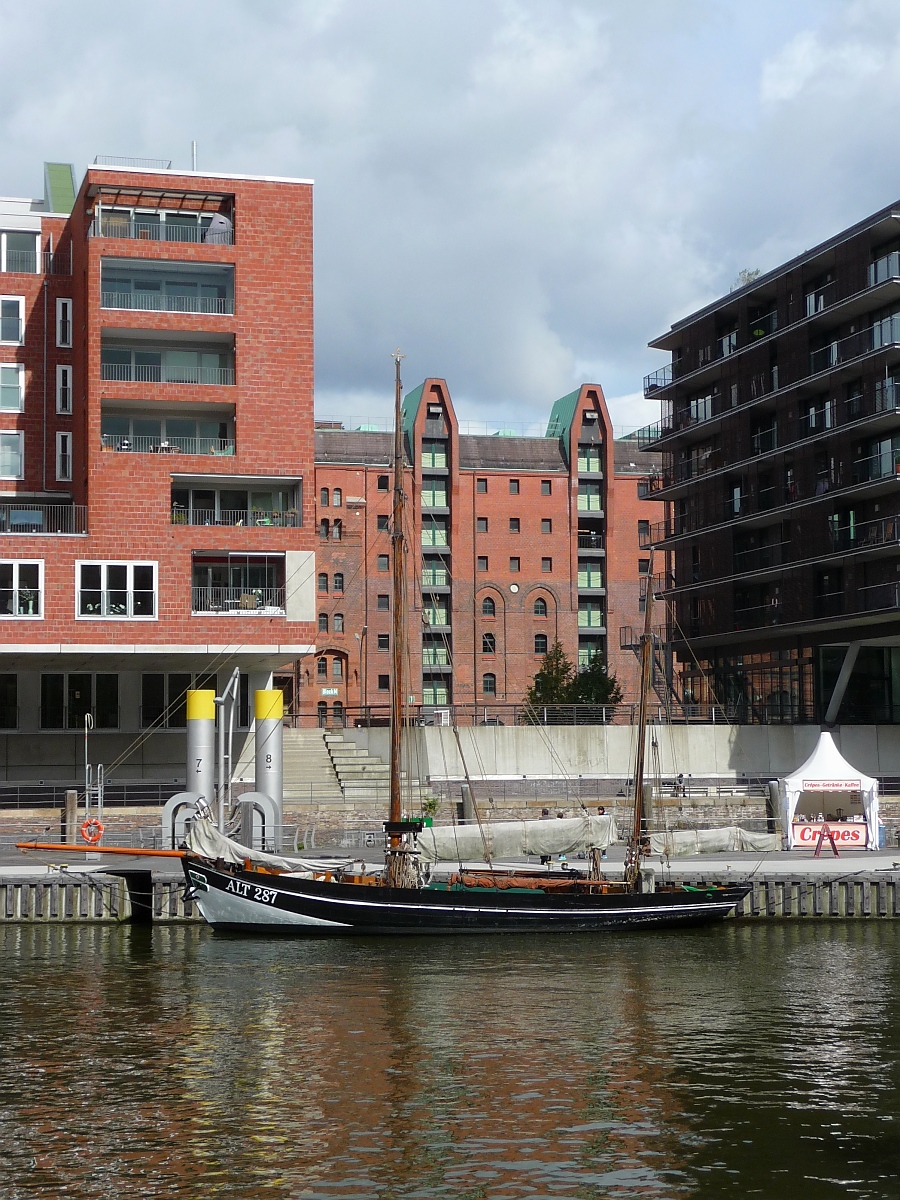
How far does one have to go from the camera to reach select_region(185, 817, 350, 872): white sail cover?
4391 cm

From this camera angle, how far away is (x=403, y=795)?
6397 cm

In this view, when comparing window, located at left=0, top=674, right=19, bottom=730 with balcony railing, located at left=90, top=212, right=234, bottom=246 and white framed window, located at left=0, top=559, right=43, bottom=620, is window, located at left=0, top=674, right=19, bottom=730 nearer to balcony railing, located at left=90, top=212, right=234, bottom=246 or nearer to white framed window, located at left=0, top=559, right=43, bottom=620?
white framed window, located at left=0, top=559, right=43, bottom=620

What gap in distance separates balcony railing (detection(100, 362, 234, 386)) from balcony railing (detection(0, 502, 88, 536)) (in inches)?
237

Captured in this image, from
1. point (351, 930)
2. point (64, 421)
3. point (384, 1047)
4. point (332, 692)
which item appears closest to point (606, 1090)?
point (384, 1047)

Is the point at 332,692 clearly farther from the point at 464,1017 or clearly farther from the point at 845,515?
the point at 464,1017

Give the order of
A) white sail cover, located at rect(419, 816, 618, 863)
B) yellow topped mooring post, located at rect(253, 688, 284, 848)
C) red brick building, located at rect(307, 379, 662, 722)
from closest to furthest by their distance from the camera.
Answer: white sail cover, located at rect(419, 816, 618, 863)
yellow topped mooring post, located at rect(253, 688, 284, 848)
red brick building, located at rect(307, 379, 662, 722)

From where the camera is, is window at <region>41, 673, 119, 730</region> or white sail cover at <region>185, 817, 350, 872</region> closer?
white sail cover at <region>185, 817, 350, 872</region>

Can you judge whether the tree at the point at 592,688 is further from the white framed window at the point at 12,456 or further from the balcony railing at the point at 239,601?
the white framed window at the point at 12,456

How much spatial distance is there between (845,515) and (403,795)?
26534 millimetres

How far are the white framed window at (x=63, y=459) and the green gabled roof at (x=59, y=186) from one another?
14.2 meters

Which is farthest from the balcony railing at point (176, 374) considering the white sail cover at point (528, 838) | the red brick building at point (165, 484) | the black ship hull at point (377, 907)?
the black ship hull at point (377, 907)

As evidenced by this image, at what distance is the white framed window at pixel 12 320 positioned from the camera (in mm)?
70125

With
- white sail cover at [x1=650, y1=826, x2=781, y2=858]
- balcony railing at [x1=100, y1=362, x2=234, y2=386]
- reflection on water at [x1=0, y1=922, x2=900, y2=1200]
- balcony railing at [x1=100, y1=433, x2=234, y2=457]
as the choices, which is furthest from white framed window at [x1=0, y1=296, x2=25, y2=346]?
white sail cover at [x1=650, y1=826, x2=781, y2=858]

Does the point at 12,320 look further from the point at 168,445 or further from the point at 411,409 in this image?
the point at 411,409
